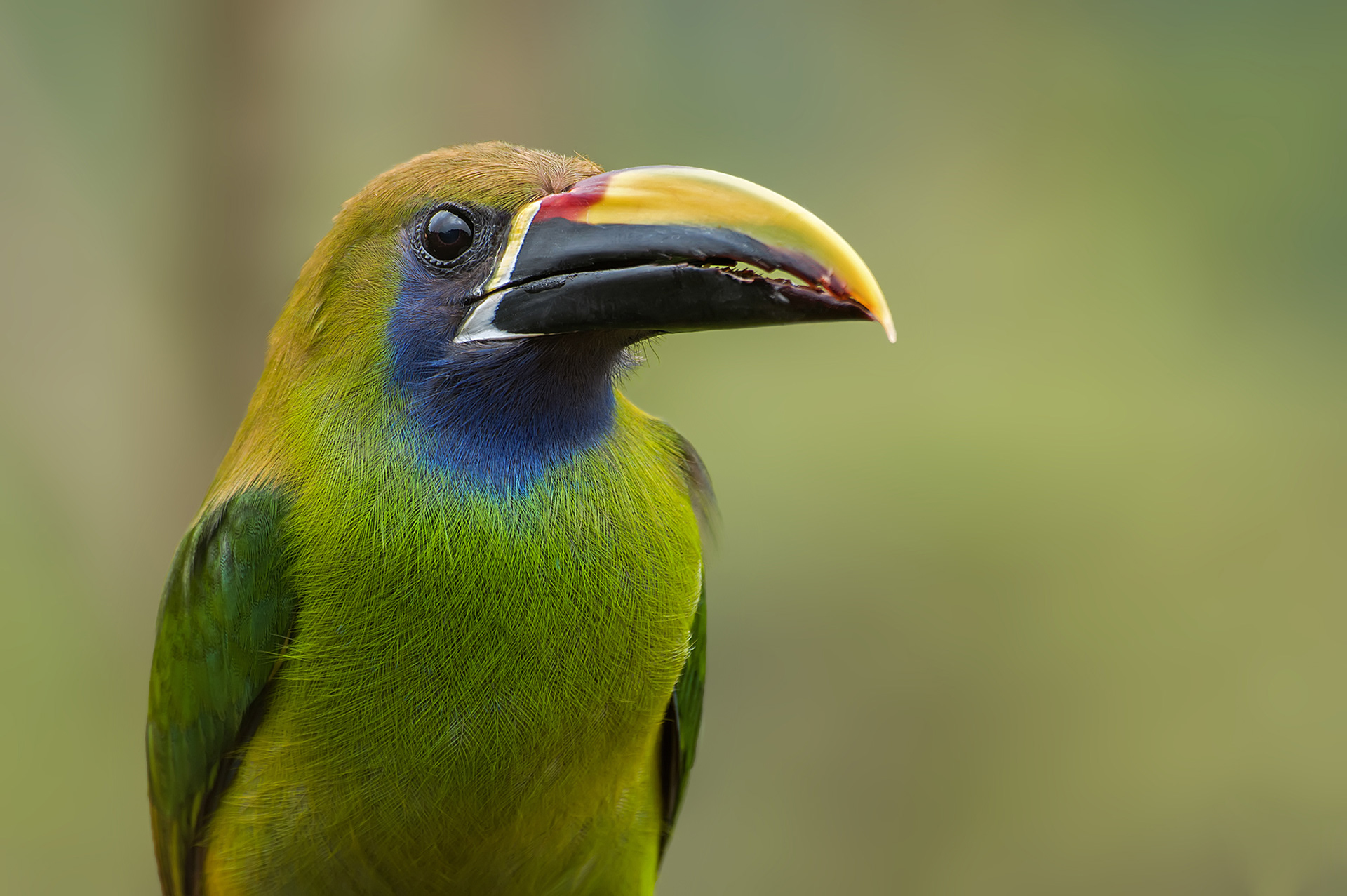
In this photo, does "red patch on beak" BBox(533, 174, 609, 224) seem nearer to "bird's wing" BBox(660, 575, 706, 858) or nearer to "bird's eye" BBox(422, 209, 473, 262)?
"bird's eye" BBox(422, 209, 473, 262)

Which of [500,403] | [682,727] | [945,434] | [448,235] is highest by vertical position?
[448,235]

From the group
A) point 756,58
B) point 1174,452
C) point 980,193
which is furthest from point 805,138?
point 1174,452

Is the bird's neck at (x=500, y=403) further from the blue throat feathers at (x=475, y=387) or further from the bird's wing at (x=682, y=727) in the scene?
the bird's wing at (x=682, y=727)

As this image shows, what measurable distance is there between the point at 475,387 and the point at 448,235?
306 mm

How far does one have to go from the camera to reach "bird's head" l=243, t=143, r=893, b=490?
2.16 m

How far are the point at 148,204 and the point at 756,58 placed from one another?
2768 mm

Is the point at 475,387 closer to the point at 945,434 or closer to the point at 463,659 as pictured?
the point at 463,659

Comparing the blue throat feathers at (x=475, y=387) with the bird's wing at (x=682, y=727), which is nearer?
the blue throat feathers at (x=475, y=387)

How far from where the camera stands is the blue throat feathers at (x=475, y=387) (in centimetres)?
240

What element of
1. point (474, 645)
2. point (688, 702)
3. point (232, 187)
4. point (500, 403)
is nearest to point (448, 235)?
point (500, 403)

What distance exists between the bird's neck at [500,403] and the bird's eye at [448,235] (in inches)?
7.6

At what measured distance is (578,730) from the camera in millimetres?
2412

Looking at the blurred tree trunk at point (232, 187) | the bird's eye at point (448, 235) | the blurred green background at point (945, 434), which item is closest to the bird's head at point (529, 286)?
the bird's eye at point (448, 235)

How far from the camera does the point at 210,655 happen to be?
2627mm
